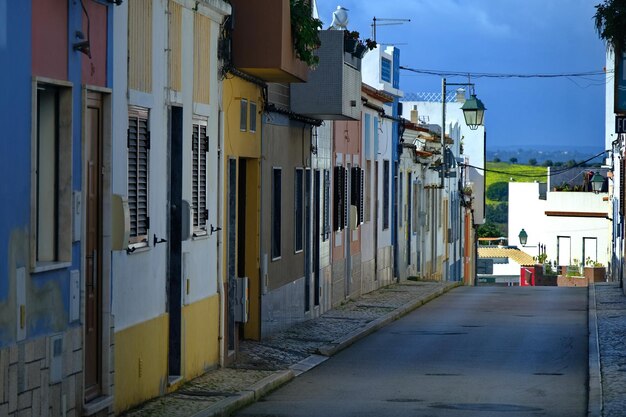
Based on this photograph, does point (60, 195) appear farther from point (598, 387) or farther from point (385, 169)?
point (385, 169)

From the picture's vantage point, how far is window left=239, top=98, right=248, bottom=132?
1723 cm

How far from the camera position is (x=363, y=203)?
30844 millimetres

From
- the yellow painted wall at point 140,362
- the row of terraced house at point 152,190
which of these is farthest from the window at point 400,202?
the yellow painted wall at point 140,362

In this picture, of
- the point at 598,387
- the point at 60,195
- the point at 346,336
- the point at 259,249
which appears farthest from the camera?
the point at 346,336

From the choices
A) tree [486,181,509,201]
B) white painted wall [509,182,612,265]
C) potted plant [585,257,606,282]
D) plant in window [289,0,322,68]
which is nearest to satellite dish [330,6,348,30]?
plant in window [289,0,322,68]

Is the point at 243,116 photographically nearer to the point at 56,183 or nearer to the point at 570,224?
the point at 56,183

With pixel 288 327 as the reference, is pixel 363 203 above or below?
above

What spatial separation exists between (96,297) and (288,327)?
10466mm


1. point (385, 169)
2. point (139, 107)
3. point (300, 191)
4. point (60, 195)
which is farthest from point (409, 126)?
point (60, 195)

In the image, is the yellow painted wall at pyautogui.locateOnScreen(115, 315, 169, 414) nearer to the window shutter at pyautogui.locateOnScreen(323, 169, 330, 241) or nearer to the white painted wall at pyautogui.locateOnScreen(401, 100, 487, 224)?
the window shutter at pyautogui.locateOnScreen(323, 169, 330, 241)

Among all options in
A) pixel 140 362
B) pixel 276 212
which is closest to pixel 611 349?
pixel 276 212

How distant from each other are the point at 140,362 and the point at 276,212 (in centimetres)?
833

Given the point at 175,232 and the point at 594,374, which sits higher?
the point at 175,232

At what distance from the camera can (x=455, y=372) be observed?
16844mm
